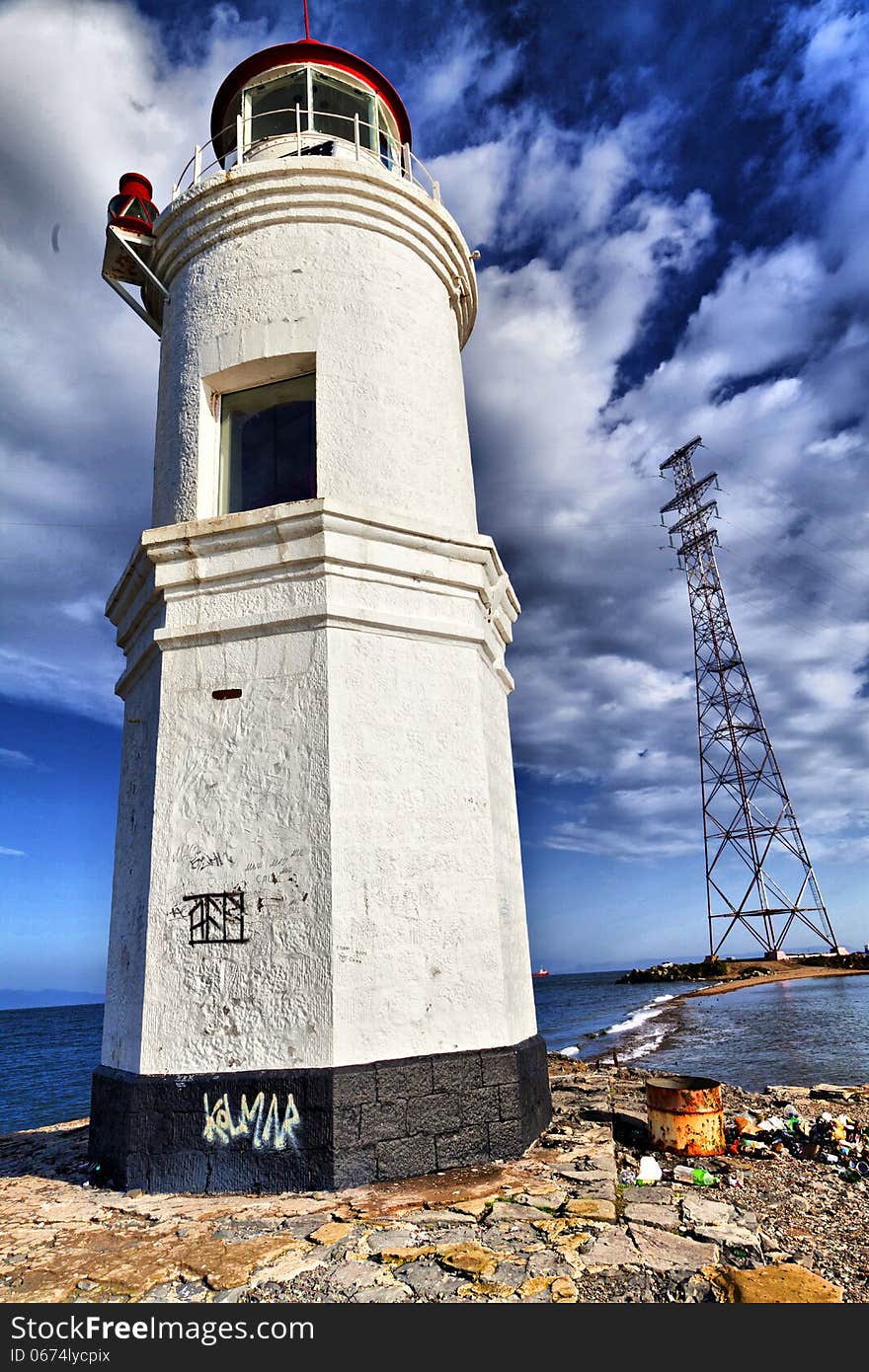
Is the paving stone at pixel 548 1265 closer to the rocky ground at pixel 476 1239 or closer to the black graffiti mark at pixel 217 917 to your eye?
the rocky ground at pixel 476 1239

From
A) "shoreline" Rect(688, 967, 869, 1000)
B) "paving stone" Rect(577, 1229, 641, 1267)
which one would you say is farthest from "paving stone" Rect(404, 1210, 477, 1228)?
"shoreline" Rect(688, 967, 869, 1000)

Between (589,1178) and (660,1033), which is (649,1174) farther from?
(660,1033)

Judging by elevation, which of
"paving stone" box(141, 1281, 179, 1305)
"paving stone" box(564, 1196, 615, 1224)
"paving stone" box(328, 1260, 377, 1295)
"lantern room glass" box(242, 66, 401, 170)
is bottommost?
"paving stone" box(564, 1196, 615, 1224)

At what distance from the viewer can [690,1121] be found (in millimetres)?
5852

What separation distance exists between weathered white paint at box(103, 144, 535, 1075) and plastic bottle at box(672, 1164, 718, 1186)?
1.41 m

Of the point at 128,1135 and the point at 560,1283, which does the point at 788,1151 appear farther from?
the point at 128,1135

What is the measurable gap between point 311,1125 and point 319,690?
2.90 meters

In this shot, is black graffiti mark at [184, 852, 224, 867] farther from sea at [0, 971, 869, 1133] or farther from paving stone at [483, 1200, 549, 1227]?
sea at [0, 971, 869, 1133]

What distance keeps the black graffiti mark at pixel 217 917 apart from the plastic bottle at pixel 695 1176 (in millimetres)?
3258

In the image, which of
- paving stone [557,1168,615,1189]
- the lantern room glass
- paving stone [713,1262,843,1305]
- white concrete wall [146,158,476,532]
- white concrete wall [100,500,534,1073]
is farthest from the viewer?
the lantern room glass

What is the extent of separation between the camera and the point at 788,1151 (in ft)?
19.5

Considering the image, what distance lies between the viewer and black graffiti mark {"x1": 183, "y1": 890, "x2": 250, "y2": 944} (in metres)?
5.79

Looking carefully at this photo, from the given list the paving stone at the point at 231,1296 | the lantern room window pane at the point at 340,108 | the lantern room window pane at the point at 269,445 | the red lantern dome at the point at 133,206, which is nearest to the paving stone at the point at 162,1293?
the paving stone at the point at 231,1296

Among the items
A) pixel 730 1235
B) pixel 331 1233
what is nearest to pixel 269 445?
pixel 331 1233
